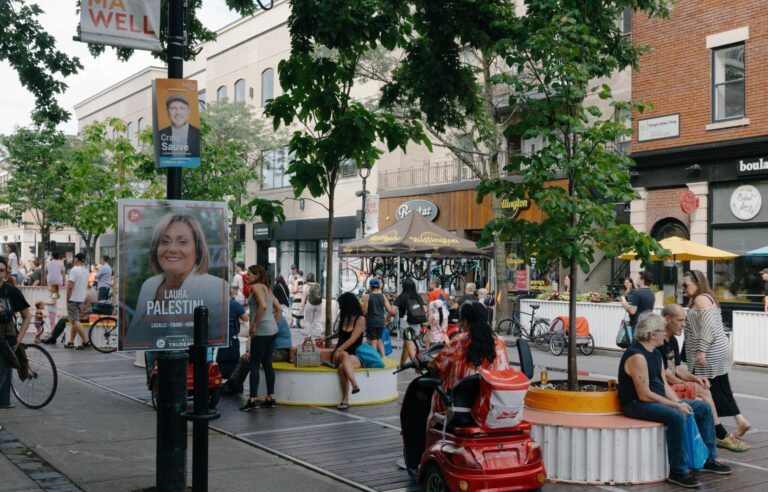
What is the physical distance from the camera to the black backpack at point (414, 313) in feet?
56.0

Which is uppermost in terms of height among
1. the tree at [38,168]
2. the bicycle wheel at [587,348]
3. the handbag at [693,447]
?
the tree at [38,168]

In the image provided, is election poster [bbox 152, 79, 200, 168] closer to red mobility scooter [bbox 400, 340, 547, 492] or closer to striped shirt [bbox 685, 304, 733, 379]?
red mobility scooter [bbox 400, 340, 547, 492]

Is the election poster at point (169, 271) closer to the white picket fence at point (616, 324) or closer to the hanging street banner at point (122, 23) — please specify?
the hanging street banner at point (122, 23)

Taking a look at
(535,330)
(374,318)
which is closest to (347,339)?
(374,318)

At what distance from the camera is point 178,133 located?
668 cm

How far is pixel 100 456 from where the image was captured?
8055mm

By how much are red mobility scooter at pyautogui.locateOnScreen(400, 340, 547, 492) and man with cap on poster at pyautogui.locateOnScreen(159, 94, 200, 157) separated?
8.48ft

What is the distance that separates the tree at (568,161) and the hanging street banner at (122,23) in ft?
11.3

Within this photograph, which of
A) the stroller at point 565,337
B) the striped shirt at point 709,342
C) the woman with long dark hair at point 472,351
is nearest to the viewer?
the woman with long dark hair at point 472,351

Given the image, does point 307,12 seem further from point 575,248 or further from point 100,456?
point 100,456

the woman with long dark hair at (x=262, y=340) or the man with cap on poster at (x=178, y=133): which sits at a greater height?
the man with cap on poster at (x=178, y=133)

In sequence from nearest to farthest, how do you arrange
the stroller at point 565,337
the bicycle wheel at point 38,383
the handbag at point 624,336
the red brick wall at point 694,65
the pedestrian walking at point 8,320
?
1. the pedestrian walking at point 8,320
2. the bicycle wheel at point 38,383
3. the handbag at point 624,336
4. the stroller at point 565,337
5. the red brick wall at point 694,65

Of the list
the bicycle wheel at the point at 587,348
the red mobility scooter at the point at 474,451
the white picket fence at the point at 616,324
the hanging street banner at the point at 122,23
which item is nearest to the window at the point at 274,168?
the white picket fence at the point at 616,324

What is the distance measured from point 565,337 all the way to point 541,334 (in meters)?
1.59
